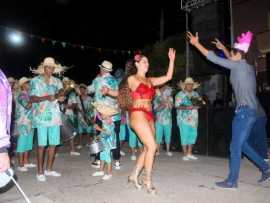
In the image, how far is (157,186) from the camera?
5.50 m

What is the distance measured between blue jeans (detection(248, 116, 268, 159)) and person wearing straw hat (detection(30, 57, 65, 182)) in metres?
3.36

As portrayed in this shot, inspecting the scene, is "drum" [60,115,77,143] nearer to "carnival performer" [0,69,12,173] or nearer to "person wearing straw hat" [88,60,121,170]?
"person wearing straw hat" [88,60,121,170]

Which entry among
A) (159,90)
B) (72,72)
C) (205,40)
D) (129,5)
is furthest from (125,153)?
(72,72)

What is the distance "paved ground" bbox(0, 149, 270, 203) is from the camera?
15.9 feet

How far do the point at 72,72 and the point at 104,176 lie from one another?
2233cm

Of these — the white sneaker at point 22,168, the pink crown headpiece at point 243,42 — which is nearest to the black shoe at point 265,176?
the pink crown headpiece at point 243,42

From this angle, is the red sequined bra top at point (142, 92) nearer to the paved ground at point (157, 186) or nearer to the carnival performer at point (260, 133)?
the paved ground at point (157, 186)

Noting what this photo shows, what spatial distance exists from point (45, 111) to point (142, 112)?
72.2 inches

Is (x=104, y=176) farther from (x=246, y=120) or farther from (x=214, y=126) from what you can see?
(x=214, y=126)

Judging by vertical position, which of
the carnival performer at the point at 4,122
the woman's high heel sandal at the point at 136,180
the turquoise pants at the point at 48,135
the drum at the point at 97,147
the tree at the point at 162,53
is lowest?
the woman's high heel sandal at the point at 136,180

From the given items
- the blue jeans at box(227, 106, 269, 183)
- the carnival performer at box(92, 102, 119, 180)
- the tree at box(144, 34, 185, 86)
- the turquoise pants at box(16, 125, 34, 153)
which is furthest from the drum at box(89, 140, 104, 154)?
the tree at box(144, 34, 185, 86)

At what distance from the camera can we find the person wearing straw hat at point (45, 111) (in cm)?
610

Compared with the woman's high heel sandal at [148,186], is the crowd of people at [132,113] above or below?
above

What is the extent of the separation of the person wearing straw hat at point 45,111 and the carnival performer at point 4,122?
3.79 m
